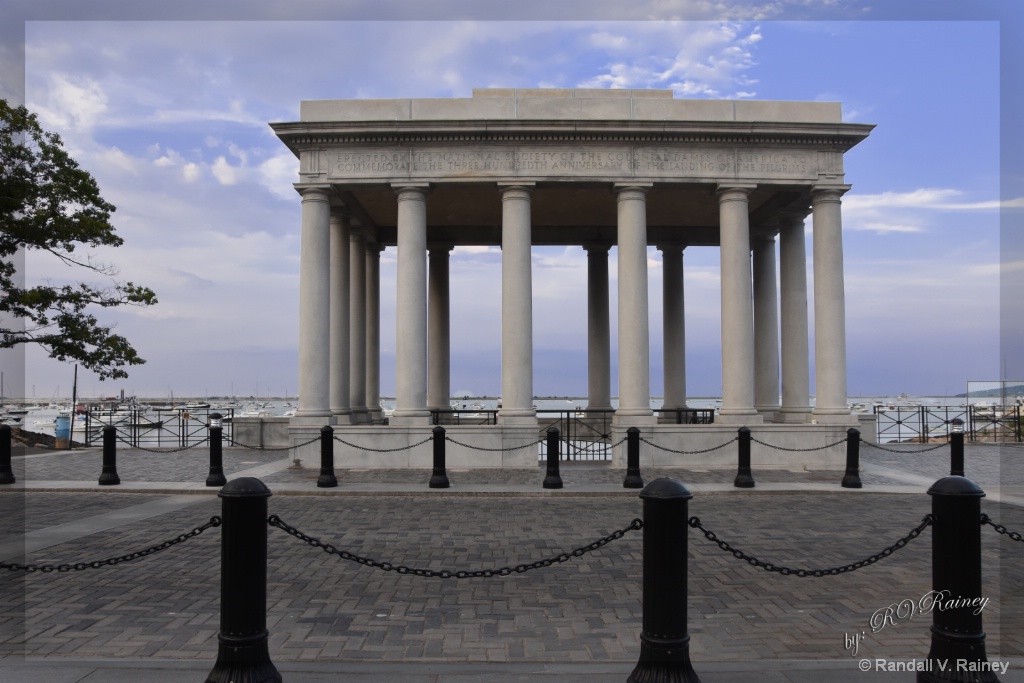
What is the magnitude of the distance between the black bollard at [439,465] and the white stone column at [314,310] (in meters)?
6.13

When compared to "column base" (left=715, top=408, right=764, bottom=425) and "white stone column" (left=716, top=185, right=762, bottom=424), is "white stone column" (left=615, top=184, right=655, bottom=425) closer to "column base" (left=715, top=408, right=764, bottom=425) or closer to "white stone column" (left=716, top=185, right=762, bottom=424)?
"column base" (left=715, top=408, right=764, bottom=425)

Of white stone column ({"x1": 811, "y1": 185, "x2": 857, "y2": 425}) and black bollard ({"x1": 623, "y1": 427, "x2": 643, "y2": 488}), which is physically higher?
white stone column ({"x1": 811, "y1": 185, "x2": 857, "y2": 425})

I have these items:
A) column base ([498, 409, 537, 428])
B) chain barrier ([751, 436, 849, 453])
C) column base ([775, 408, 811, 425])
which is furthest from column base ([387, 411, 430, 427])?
column base ([775, 408, 811, 425])

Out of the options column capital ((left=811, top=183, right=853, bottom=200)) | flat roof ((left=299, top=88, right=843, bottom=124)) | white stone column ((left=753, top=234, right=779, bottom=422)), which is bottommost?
white stone column ((left=753, top=234, right=779, bottom=422))

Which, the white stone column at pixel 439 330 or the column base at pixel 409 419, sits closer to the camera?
the column base at pixel 409 419

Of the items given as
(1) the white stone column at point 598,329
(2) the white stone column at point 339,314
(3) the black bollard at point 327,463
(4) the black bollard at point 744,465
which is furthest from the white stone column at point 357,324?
(4) the black bollard at point 744,465

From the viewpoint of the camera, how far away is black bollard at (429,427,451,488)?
54.0 ft

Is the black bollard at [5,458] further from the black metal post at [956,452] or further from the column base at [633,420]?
the black metal post at [956,452]

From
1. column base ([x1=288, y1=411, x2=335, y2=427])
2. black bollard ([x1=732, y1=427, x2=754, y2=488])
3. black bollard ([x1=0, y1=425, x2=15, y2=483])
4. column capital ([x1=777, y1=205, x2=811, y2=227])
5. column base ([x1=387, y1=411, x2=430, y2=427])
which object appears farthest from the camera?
column capital ([x1=777, y1=205, x2=811, y2=227])

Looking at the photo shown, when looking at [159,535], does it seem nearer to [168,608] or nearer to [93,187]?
[168,608]

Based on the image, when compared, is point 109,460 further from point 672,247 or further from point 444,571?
point 672,247

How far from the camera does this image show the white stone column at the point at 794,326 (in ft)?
82.3

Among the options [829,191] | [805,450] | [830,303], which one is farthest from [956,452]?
[829,191]

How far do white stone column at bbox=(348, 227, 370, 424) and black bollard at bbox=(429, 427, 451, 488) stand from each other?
1116cm
